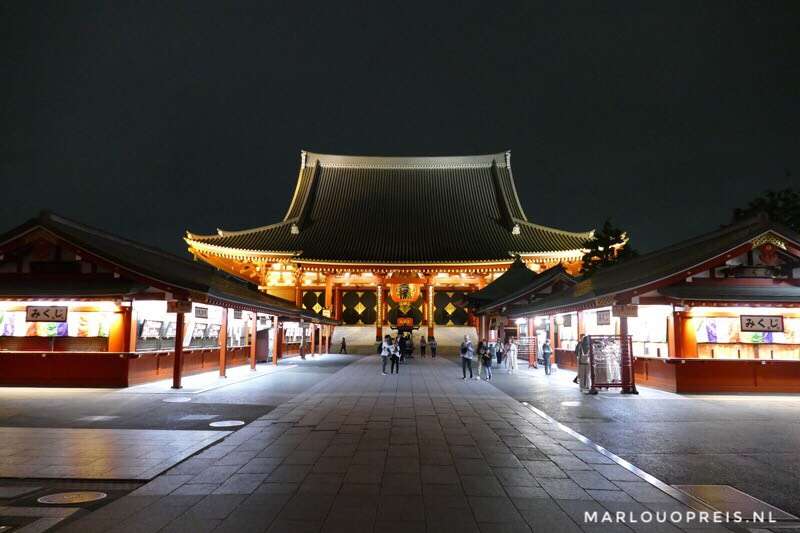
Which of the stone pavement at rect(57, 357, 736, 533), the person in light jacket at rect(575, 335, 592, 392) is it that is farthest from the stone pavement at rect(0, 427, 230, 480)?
the person in light jacket at rect(575, 335, 592, 392)

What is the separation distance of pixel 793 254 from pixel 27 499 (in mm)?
18838

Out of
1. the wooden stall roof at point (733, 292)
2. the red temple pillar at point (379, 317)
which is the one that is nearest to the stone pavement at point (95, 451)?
the wooden stall roof at point (733, 292)

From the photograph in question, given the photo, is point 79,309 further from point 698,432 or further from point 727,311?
point 727,311

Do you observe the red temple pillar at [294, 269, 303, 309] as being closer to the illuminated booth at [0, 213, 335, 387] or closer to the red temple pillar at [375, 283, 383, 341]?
the red temple pillar at [375, 283, 383, 341]

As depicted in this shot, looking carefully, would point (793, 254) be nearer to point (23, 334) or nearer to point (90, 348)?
point (90, 348)

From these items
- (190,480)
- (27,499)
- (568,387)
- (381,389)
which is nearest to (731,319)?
(568,387)

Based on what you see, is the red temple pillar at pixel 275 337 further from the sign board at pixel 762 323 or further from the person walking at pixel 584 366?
the sign board at pixel 762 323

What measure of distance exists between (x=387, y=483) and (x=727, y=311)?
1384 cm

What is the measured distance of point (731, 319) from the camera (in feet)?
50.7

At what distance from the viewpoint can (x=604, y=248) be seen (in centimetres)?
3606

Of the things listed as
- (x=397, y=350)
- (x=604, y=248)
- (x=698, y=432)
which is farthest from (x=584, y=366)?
(x=604, y=248)

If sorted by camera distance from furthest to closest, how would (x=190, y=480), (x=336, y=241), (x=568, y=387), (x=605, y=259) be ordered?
(x=336, y=241) < (x=605, y=259) < (x=568, y=387) < (x=190, y=480)

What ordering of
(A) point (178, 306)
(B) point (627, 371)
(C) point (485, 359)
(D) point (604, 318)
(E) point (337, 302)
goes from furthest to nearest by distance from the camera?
(E) point (337, 302), (C) point (485, 359), (D) point (604, 318), (A) point (178, 306), (B) point (627, 371)

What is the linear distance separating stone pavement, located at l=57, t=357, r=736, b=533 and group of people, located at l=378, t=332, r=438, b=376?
11293mm
